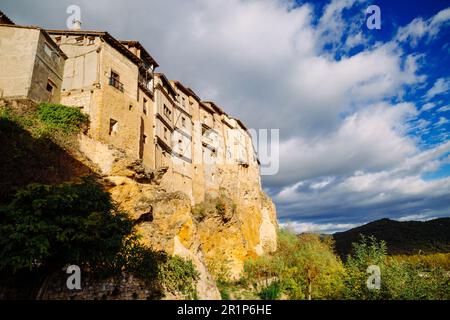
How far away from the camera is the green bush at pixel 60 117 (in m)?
17.9

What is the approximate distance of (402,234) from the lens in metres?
56.3

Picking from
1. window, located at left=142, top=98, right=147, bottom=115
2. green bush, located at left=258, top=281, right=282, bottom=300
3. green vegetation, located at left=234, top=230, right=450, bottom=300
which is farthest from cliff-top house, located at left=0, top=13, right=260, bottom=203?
green vegetation, located at left=234, top=230, right=450, bottom=300

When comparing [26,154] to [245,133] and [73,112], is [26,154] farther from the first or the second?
[245,133]

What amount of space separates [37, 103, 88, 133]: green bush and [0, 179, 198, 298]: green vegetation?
994 centimetres

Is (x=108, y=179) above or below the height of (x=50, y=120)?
below

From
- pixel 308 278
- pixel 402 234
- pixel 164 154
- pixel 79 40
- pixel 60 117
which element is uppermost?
pixel 79 40

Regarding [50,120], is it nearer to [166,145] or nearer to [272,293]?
[166,145]

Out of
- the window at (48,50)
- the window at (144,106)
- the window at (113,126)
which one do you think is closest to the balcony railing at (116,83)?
the window at (113,126)

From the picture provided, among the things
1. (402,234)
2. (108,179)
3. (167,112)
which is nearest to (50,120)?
(108,179)

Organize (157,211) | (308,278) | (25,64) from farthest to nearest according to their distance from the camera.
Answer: (25,64) < (157,211) < (308,278)

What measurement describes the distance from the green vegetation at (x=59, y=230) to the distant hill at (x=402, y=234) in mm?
45570

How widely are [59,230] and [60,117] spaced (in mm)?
12658
